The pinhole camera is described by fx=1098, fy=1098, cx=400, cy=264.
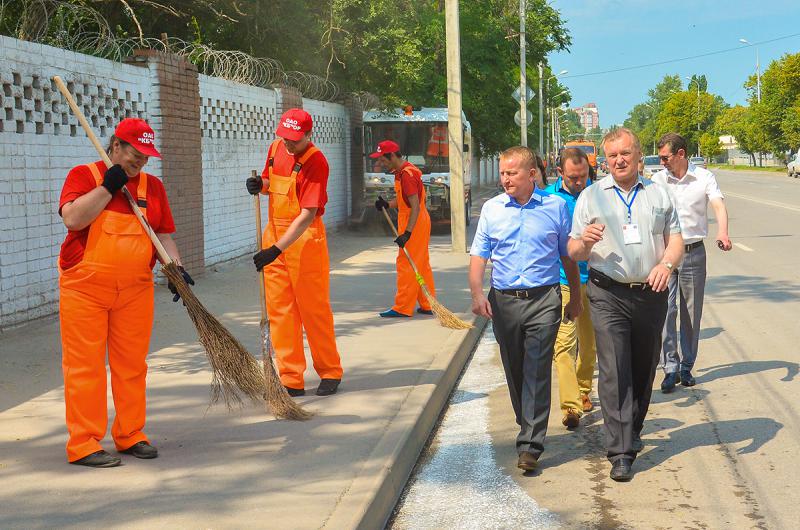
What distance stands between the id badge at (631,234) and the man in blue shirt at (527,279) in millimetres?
379

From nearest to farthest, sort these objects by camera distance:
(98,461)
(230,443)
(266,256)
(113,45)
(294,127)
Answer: (98,461), (230,443), (266,256), (294,127), (113,45)

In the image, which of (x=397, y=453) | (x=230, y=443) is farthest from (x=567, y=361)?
(x=230, y=443)

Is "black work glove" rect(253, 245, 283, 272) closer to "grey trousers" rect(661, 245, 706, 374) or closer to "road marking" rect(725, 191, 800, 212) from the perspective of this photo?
"grey trousers" rect(661, 245, 706, 374)

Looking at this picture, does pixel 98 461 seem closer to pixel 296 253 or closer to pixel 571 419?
pixel 296 253

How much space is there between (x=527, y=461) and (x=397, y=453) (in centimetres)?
68

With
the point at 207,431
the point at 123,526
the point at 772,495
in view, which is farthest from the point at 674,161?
the point at 123,526

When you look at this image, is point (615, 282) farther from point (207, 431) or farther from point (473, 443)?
point (207, 431)

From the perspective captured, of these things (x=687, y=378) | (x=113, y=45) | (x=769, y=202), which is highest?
(x=113, y=45)

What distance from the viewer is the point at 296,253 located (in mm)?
6941

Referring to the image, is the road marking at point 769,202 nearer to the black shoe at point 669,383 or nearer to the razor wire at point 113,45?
the razor wire at point 113,45

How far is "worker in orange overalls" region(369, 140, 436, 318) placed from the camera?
35.1 ft

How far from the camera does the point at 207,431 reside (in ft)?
20.5

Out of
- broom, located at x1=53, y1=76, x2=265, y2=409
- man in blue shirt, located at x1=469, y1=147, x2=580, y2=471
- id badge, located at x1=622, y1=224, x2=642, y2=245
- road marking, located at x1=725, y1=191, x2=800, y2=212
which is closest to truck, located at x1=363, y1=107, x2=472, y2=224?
road marking, located at x1=725, y1=191, x2=800, y2=212

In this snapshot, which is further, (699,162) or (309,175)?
(699,162)
